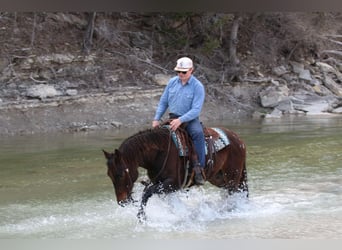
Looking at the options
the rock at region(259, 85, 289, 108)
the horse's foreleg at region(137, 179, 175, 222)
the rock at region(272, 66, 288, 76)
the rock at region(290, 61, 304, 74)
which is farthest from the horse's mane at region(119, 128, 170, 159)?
the rock at region(290, 61, 304, 74)

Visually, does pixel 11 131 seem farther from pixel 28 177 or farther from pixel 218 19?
pixel 218 19

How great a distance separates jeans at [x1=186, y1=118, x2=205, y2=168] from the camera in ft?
22.9

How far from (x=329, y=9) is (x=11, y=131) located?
16.2 metres

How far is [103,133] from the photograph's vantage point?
59.3ft

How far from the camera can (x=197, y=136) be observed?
23.0 ft

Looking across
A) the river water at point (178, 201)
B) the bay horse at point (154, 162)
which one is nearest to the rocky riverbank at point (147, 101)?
the river water at point (178, 201)

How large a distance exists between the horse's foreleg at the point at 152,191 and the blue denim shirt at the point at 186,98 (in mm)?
727

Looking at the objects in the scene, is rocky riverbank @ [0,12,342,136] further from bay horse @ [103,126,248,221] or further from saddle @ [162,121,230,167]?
bay horse @ [103,126,248,221]

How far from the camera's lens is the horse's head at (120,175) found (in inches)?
249

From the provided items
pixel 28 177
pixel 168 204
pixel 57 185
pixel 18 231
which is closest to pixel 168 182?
pixel 168 204

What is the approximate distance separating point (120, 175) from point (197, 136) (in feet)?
3.74

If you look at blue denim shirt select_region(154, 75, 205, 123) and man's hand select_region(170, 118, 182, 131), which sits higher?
blue denim shirt select_region(154, 75, 205, 123)

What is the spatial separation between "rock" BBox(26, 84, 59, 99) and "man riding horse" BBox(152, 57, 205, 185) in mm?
13401

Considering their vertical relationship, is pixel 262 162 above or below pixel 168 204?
below
